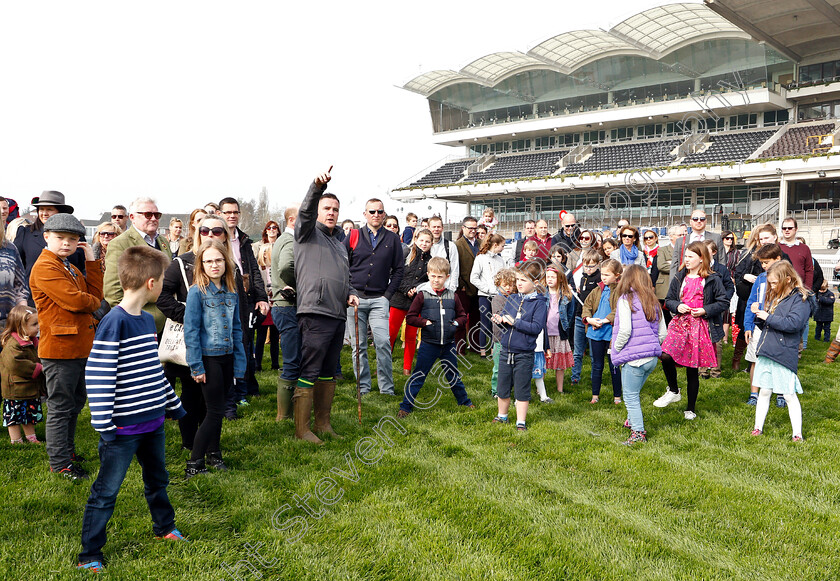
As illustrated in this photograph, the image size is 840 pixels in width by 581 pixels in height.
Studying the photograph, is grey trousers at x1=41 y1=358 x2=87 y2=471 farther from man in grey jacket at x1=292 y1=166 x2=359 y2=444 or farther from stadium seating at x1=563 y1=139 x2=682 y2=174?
stadium seating at x1=563 y1=139 x2=682 y2=174

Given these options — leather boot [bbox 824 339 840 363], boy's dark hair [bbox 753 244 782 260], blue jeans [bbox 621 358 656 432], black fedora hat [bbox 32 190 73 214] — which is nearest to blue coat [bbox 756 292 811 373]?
boy's dark hair [bbox 753 244 782 260]

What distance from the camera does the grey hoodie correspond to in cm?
457

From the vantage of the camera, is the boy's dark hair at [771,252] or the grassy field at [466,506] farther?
the boy's dark hair at [771,252]

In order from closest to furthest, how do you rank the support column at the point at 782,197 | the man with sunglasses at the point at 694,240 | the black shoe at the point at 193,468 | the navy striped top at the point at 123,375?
the navy striped top at the point at 123,375 < the black shoe at the point at 193,468 < the man with sunglasses at the point at 694,240 < the support column at the point at 782,197

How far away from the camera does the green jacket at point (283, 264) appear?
16.9 feet

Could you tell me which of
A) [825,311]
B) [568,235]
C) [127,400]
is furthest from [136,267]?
[825,311]

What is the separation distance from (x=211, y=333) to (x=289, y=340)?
4.73ft

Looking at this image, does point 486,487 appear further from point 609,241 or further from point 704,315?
point 609,241

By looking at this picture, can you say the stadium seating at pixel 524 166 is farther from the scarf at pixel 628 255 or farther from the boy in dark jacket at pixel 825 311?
the scarf at pixel 628 255

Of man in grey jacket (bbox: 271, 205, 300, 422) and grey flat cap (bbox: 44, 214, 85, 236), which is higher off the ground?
grey flat cap (bbox: 44, 214, 85, 236)

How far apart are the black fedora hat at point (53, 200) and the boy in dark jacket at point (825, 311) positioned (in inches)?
458

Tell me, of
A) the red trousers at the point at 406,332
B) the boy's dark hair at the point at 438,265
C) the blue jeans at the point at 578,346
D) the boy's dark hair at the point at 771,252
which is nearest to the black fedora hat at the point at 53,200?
the boy's dark hair at the point at 438,265

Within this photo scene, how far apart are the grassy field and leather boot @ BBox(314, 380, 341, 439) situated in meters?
0.16

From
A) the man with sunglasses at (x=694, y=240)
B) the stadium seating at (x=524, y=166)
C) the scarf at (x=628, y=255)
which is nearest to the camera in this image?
the man with sunglasses at (x=694, y=240)
